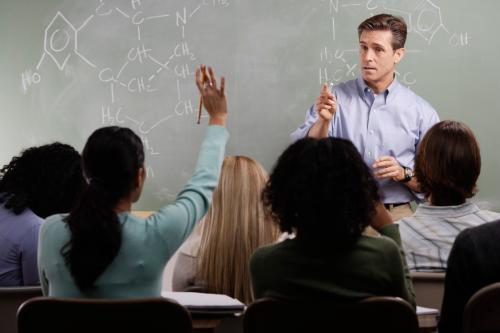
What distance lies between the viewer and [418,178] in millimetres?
2941

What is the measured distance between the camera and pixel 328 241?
1.91 meters

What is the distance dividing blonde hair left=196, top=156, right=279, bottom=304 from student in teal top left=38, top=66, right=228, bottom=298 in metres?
0.72

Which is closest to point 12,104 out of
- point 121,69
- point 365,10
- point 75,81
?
point 75,81

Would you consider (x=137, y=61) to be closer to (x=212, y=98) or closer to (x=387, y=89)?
(x=387, y=89)

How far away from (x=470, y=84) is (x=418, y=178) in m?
1.72

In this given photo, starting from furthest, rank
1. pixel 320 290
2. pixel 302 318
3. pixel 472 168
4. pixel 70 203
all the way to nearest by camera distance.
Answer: pixel 70 203 < pixel 472 168 < pixel 320 290 < pixel 302 318

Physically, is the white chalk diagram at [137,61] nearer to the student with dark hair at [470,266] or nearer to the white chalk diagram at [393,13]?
the white chalk diagram at [393,13]

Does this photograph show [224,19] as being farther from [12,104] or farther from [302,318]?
[302,318]

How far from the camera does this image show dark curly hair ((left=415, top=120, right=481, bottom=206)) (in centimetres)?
284

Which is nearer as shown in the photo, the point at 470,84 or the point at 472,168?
the point at 472,168

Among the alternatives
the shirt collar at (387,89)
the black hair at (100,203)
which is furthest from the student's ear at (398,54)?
the black hair at (100,203)

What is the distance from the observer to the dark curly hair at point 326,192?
190cm

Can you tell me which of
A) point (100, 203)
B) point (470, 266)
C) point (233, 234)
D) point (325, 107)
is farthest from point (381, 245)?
point (325, 107)

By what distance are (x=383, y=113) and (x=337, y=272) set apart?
257 cm
